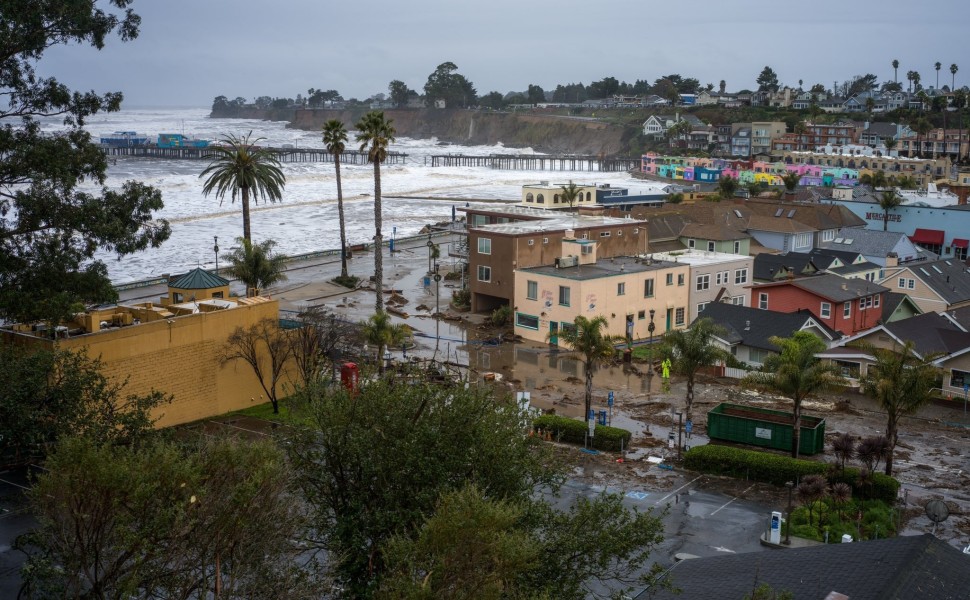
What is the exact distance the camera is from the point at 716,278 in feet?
165

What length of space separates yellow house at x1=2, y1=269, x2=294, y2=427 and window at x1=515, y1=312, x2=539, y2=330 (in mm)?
15992

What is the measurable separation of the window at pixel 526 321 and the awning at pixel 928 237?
125 ft

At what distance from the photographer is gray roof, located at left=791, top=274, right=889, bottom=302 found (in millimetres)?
45250

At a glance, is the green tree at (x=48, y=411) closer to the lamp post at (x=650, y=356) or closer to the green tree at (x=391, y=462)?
the green tree at (x=391, y=462)

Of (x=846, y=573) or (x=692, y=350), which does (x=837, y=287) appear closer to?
(x=692, y=350)

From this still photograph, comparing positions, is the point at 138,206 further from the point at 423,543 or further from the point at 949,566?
the point at 949,566

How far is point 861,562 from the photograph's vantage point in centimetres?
1501

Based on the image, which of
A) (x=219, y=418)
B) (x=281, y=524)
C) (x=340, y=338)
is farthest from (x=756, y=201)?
(x=281, y=524)

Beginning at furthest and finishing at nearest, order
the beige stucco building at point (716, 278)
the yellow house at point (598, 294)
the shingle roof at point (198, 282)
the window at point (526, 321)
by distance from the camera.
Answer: the beige stucco building at point (716, 278) → the window at point (526, 321) → the yellow house at point (598, 294) → the shingle roof at point (198, 282)

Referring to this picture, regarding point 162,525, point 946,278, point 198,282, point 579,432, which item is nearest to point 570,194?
point 946,278

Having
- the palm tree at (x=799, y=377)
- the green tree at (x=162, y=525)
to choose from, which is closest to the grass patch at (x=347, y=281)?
the palm tree at (x=799, y=377)

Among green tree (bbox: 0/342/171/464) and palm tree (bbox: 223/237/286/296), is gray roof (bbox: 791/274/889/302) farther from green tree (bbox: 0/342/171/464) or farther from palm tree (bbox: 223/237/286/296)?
Answer: green tree (bbox: 0/342/171/464)

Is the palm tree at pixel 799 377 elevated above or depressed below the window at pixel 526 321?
above

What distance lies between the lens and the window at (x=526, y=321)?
1829 inches
